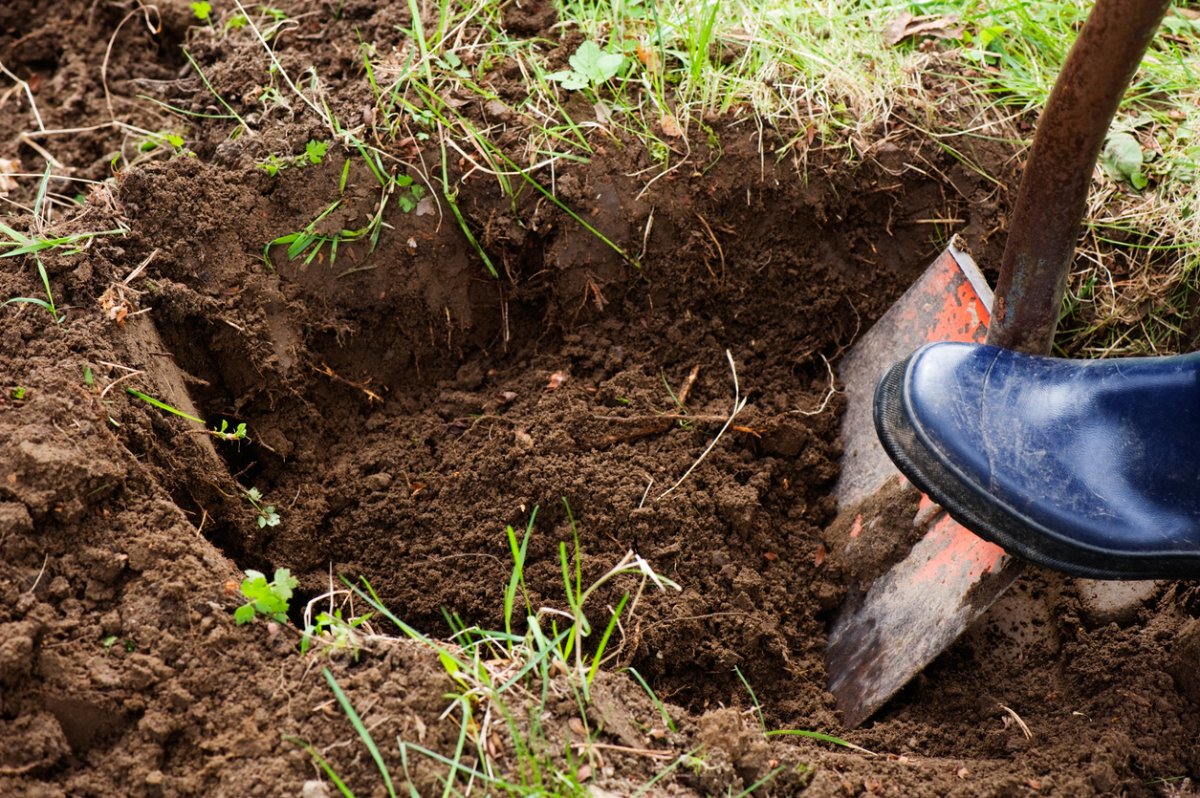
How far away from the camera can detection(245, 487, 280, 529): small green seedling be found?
2.05m

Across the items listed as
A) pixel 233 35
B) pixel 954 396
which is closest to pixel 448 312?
pixel 233 35

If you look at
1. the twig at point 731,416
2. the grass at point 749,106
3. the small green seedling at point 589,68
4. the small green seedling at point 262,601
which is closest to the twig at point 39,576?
the small green seedling at point 262,601

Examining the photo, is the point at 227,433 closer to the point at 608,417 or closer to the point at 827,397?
the point at 608,417

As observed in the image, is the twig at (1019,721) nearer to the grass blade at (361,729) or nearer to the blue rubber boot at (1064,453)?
the blue rubber boot at (1064,453)

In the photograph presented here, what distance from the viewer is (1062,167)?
153 centimetres

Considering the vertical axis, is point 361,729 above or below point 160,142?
below

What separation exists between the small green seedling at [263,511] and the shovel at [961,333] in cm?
117

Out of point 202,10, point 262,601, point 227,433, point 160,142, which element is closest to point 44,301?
point 227,433

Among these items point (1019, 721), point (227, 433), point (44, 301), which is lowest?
point (1019, 721)

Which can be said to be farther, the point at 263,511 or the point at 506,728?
the point at 263,511

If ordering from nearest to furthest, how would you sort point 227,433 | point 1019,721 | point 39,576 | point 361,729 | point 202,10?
point 361,729 < point 39,576 < point 1019,721 < point 227,433 < point 202,10

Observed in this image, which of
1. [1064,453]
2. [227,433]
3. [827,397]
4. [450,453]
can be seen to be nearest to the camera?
[1064,453]

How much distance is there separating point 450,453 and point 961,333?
111cm

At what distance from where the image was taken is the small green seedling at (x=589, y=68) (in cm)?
230
